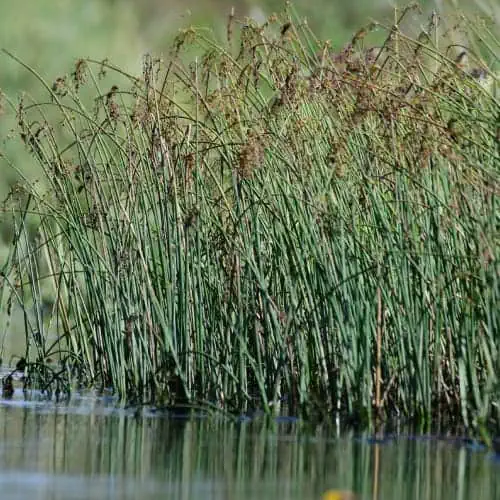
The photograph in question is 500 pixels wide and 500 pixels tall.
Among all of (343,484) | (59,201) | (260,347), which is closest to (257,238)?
(260,347)

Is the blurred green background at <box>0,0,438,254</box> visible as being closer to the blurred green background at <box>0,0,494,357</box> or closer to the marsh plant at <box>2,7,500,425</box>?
the blurred green background at <box>0,0,494,357</box>

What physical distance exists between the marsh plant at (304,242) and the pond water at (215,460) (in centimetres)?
28

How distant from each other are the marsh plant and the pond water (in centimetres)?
28

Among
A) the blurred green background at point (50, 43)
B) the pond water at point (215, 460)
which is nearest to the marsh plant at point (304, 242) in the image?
the pond water at point (215, 460)

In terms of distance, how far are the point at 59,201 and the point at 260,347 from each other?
1.13 meters

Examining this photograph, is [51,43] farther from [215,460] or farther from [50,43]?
[215,460]

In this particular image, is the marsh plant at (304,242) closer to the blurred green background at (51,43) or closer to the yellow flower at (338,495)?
the yellow flower at (338,495)

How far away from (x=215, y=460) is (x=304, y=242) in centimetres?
134

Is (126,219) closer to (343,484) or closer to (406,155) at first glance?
(406,155)

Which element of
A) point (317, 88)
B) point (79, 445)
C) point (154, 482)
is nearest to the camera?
point (154, 482)

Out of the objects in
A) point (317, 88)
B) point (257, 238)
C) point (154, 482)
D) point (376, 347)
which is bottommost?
point (154, 482)

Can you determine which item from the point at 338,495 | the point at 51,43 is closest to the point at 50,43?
the point at 51,43

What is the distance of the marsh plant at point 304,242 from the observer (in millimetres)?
6180

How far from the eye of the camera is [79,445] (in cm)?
578
